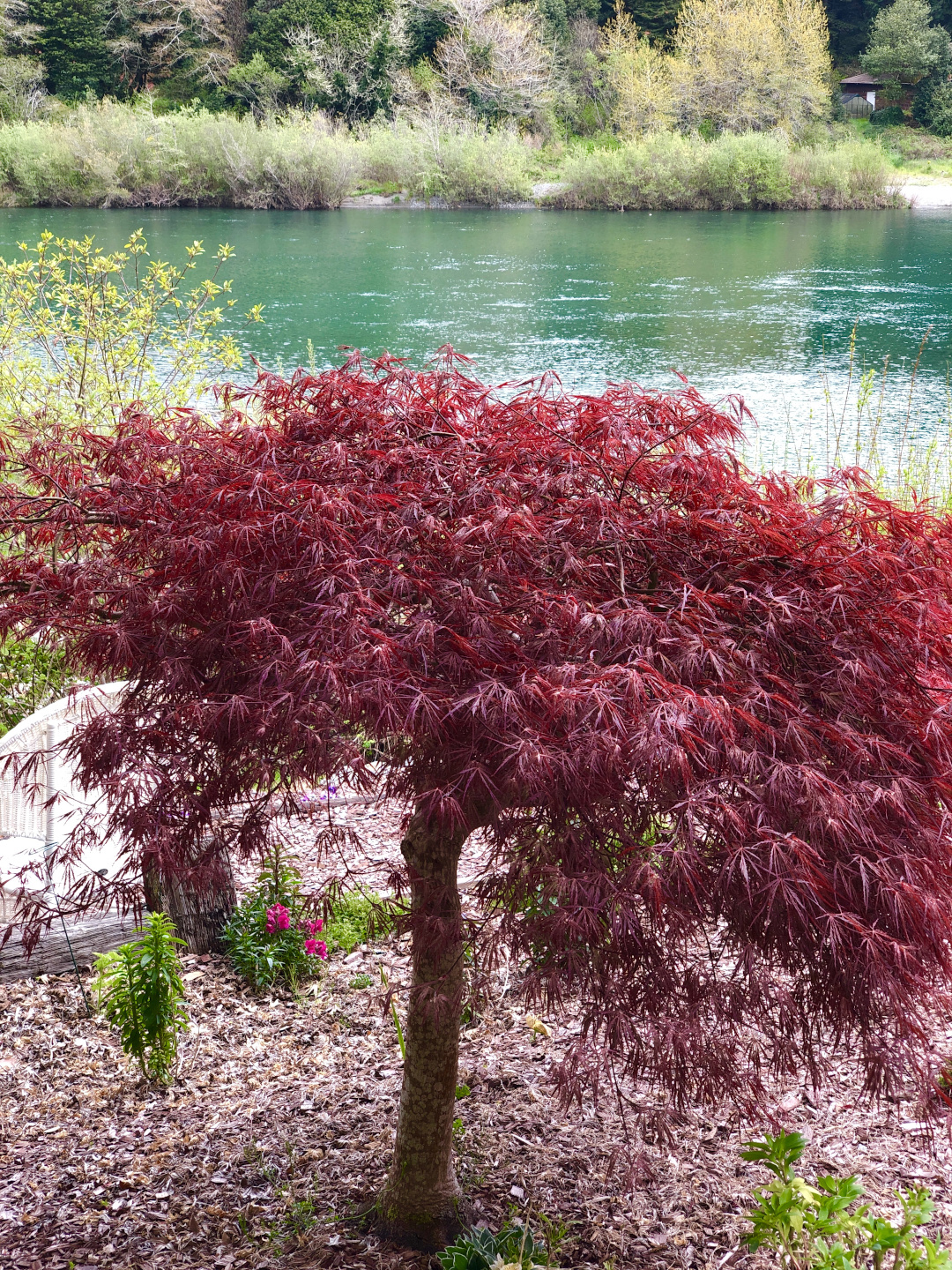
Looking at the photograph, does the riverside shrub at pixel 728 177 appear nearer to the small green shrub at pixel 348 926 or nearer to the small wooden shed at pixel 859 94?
the small wooden shed at pixel 859 94

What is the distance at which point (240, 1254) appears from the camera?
6.50 feet

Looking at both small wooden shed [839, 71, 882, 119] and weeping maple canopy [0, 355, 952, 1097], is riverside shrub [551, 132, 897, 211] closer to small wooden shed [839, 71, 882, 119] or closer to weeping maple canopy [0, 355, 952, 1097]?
small wooden shed [839, 71, 882, 119]

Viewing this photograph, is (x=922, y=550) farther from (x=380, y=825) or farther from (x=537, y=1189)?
(x=380, y=825)

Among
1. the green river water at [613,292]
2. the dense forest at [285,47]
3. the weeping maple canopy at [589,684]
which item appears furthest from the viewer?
the dense forest at [285,47]

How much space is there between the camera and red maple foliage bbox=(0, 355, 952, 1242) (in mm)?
1208

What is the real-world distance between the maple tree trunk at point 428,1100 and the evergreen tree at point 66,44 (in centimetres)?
4139

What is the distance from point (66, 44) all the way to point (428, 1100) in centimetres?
4330

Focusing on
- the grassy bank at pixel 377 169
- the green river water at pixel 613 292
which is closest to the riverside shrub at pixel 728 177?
the grassy bank at pixel 377 169

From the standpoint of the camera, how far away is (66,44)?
118ft

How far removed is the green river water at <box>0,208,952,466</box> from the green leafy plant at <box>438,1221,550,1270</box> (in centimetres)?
586

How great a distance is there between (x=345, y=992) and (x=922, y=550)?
196 cm

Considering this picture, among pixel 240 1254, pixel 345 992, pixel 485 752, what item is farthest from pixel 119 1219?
pixel 485 752

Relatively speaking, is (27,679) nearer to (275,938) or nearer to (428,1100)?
(275,938)

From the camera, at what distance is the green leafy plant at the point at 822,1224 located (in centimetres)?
152
